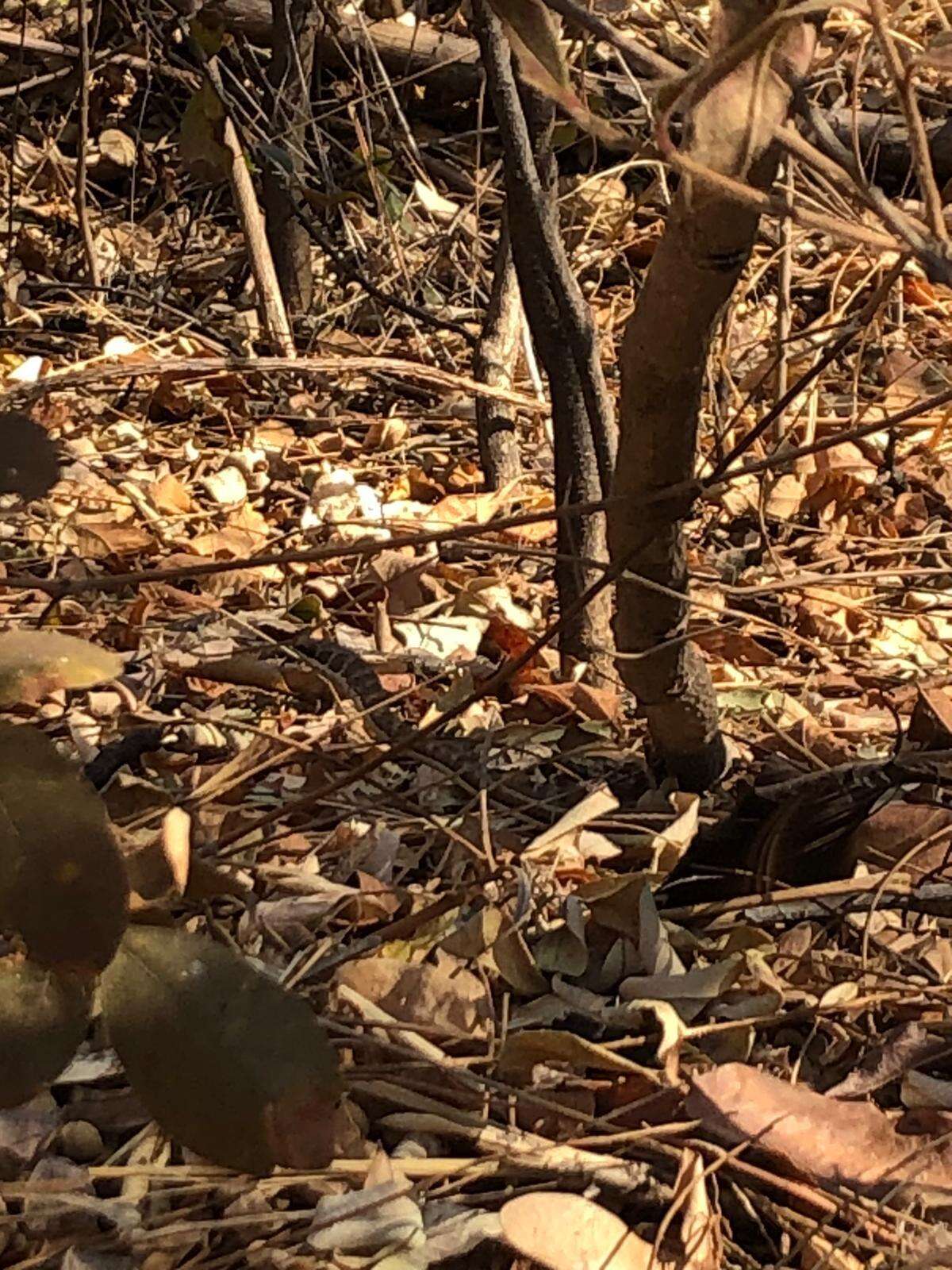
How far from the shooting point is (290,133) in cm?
222

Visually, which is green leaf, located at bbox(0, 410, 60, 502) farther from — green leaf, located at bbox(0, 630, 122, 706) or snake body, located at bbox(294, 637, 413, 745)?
snake body, located at bbox(294, 637, 413, 745)

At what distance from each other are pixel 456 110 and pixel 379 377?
3.20 feet

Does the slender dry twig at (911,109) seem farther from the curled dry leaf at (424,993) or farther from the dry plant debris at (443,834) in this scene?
the curled dry leaf at (424,993)

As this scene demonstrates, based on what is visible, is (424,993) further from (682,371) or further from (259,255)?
(259,255)

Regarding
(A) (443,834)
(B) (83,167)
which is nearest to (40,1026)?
(A) (443,834)

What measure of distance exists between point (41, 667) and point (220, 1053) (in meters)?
0.21

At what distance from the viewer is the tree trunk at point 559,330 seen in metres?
1.29

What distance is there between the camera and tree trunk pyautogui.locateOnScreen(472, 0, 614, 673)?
1.29m

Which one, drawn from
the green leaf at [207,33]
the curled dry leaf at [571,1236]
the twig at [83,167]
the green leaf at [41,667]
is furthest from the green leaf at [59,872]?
the twig at [83,167]

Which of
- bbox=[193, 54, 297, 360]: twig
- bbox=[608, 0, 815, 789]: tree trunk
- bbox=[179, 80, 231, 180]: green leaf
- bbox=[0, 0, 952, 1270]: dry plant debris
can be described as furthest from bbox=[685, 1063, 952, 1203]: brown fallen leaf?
bbox=[179, 80, 231, 180]: green leaf

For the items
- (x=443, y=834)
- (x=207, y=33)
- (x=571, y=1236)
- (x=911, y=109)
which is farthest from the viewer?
(x=207, y=33)

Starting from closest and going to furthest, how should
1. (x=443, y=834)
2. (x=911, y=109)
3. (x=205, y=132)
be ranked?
(x=911, y=109), (x=443, y=834), (x=205, y=132)

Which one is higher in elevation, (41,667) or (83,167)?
(83,167)

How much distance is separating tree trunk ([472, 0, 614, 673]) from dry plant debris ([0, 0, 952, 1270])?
146 millimetres
